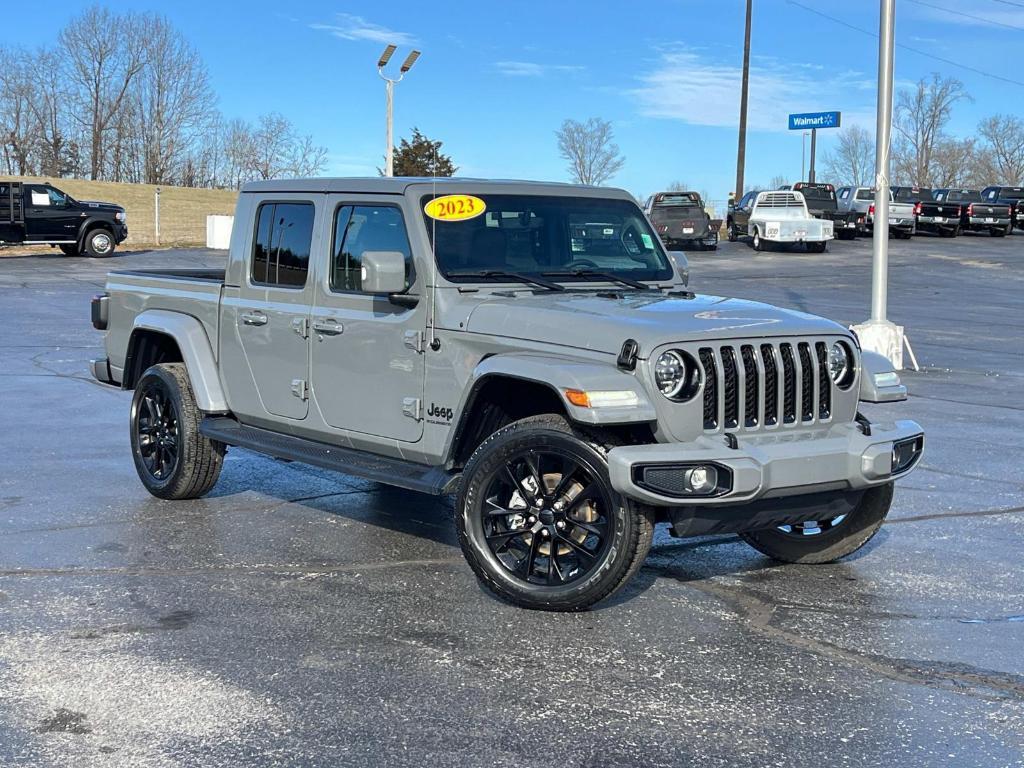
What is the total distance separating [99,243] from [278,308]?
30.6 m

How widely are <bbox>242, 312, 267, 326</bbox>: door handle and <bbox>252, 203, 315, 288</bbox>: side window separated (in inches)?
7.3

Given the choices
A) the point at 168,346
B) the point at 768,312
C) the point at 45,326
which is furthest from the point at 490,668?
the point at 45,326

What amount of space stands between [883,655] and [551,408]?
179cm

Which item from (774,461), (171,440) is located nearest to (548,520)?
(774,461)

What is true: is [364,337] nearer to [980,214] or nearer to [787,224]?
[787,224]

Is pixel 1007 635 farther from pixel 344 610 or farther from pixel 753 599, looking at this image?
pixel 344 610

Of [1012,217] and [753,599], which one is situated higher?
[1012,217]

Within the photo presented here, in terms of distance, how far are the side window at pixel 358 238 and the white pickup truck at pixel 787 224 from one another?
3383cm

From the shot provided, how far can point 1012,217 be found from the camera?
50.1 metres

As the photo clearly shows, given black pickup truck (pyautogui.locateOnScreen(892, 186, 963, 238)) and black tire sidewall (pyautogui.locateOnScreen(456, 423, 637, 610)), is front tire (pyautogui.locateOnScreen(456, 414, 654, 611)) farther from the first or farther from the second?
black pickup truck (pyautogui.locateOnScreen(892, 186, 963, 238))

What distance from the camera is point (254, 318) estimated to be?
7059mm

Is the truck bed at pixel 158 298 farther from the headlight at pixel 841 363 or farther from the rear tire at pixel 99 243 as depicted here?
the rear tire at pixel 99 243

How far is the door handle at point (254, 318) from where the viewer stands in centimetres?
700

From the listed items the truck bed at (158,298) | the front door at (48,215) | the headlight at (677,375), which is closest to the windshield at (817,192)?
the front door at (48,215)
